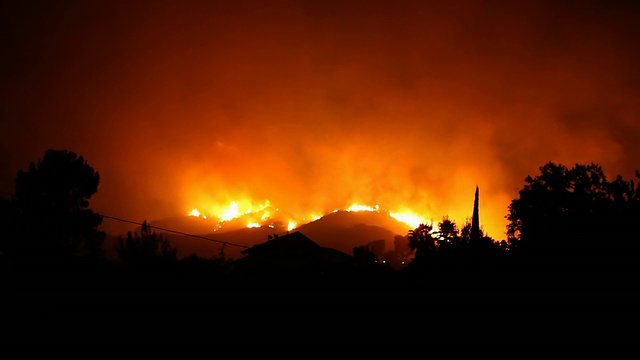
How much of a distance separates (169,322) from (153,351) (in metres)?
1.27

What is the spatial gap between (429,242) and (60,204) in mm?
43789

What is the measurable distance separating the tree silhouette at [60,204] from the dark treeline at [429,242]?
9 cm

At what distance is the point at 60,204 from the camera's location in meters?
40.2

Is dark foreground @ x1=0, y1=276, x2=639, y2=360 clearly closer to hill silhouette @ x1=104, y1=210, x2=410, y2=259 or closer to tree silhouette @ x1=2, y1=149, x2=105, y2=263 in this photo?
tree silhouette @ x1=2, y1=149, x2=105, y2=263

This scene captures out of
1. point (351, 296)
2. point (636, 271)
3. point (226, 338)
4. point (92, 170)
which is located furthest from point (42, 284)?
point (92, 170)

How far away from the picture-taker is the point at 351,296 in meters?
11.9

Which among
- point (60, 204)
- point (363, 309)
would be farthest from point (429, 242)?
point (60, 204)

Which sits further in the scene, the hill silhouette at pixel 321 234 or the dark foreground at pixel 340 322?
the hill silhouette at pixel 321 234

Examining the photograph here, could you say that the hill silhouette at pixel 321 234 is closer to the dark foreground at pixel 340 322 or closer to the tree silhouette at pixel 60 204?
the tree silhouette at pixel 60 204

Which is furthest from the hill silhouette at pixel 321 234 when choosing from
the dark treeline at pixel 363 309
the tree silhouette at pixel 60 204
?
the dark treeline at pixel 363 309

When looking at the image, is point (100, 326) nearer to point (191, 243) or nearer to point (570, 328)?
point (570, 328)

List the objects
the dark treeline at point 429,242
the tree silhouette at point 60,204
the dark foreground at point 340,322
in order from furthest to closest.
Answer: the tree silhouette at point 60,204 < the dark treeline at point 429,242 < the dark foreground at point 340,322

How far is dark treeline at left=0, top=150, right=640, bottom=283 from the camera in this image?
40.2 feet

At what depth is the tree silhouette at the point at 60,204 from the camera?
36.6m
